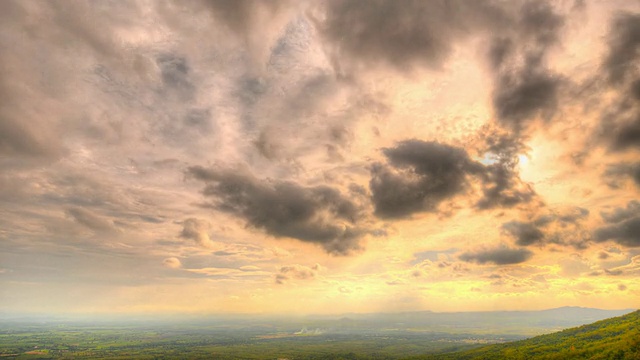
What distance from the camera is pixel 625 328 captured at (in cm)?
10719

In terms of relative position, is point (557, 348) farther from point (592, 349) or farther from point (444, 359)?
point (444, 359)

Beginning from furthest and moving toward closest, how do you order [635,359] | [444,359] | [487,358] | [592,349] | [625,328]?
[444,359] → [487,358] → [625,328] → [592,349] → [635,359]

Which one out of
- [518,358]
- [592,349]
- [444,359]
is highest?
[592,349]

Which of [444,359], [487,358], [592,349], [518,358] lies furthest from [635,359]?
[444,359]

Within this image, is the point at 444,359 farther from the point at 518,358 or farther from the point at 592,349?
the point at 592,349

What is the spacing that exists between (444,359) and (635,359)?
387 feet

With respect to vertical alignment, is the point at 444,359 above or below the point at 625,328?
below

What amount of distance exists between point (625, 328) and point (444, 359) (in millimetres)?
82909

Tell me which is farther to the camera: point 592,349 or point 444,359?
point 444,359

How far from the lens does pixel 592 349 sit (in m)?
84.4

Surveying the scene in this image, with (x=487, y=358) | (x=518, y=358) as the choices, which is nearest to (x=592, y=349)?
→ (x=518, y=358)

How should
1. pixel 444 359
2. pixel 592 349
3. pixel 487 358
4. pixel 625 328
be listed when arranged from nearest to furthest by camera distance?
pixel 592 349 → pixel 625 328 → pixel 487 358 → pixel 444 359

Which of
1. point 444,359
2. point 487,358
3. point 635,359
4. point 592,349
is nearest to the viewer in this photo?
point 635,359

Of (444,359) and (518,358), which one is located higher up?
(518,358)
